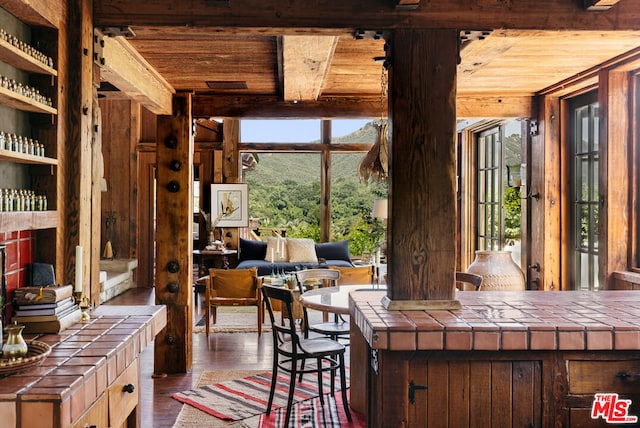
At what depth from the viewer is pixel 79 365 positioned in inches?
67.8

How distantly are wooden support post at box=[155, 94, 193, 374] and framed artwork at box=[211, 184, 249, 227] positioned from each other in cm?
494

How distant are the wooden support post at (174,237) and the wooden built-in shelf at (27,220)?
6.59ft

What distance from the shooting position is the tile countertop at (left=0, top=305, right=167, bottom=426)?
1.48 m

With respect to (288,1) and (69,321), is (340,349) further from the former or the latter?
(288,1)

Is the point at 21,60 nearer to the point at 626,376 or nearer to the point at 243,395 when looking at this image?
the point at 626,376

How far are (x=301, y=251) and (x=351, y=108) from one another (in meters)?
3.99

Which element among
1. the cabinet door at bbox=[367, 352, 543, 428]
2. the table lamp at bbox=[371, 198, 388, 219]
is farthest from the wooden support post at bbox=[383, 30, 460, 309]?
the table lamp at bbox=[371, 198, 388, 219]

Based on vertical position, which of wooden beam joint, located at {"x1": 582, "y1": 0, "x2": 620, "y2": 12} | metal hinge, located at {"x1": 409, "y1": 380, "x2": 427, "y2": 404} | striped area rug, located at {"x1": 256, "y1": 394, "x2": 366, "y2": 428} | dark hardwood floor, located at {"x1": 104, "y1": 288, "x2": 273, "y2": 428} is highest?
wooden beam joint, located at {"x1": 582, "y1": 0, "x2": 620, "y2": 12}

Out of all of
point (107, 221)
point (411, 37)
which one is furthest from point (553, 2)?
point (107, 221)

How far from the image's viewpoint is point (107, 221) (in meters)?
9.59

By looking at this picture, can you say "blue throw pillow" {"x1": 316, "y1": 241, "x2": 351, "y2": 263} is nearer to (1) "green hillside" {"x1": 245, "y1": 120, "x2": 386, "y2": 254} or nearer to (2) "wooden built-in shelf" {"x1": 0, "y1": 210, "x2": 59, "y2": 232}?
(1) "green hillside" {"x1": 245, "y1": 120, "x2": 386, "y2": 254}

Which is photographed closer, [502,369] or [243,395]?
[502,369]

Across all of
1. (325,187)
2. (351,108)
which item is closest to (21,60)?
(351,108)

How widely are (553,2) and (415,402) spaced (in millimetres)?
1923
